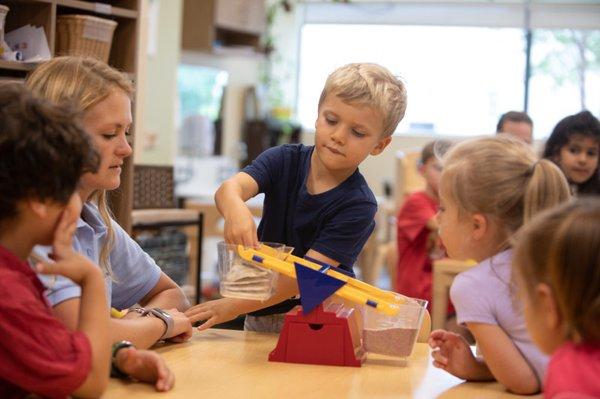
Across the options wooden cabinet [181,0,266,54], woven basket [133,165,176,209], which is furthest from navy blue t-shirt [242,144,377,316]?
wooden cabinet [181,0,266,54]

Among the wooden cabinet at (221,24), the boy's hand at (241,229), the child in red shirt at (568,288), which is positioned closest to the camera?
the child in red shirt at (568,288)

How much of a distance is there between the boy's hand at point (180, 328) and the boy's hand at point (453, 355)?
0.47 m

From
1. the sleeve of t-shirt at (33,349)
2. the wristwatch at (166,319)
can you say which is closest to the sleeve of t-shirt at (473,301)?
the wristwatch at (166,319)

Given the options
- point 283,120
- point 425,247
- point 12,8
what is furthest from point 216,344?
point 283,120

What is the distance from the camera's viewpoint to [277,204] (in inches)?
83.5

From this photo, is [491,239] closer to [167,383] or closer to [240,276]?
[240,276]

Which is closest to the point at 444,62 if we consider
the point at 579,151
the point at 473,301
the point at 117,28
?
the point at 579,151

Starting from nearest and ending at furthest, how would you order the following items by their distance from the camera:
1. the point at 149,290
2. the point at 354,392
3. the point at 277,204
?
the point at 354,392 → the point at 149,290 → the point at 277,204

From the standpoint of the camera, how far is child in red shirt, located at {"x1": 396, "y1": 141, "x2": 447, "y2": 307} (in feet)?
13.3

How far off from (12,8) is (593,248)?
8.02 ft

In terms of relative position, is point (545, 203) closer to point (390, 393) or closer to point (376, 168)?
point (390, 393)

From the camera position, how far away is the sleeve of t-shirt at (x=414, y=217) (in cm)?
411

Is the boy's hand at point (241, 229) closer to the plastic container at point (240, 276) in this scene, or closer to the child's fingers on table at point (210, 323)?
the plastic container at point (240, 276)

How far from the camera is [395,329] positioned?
169 centimetres
